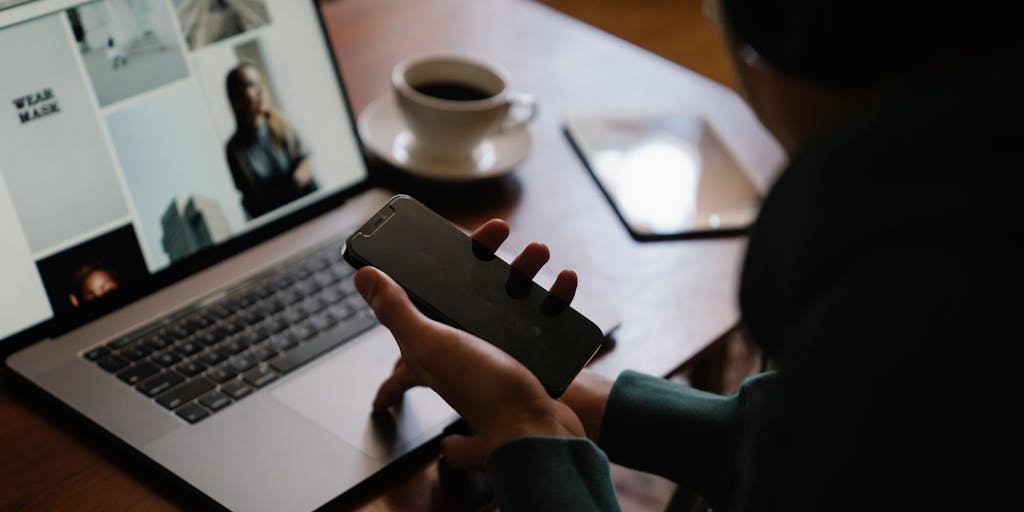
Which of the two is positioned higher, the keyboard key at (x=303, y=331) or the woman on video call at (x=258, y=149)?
the woman on video call at (x=258, y=149)

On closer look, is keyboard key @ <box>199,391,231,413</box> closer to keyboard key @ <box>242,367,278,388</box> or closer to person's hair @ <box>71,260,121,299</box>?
keyboard key @ <box>242,367,278,388</box>

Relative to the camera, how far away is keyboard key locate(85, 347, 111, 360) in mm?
723

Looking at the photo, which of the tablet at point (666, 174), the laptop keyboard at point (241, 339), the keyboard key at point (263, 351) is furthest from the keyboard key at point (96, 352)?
the tablet at point (666, 174)

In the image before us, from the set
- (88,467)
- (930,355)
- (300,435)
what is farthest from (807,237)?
(88,467)

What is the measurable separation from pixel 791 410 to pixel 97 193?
1.73 feet

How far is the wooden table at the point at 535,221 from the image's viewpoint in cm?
66

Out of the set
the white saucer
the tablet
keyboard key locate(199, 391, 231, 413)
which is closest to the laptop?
keyboard key locate(199, 391, 231, 413)

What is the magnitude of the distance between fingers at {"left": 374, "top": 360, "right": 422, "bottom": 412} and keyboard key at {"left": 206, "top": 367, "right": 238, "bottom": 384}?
11 cm

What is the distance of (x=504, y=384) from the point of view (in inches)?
23.3

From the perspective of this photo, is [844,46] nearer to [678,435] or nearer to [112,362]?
[678,435]

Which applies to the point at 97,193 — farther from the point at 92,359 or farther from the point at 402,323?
the point at 402,323

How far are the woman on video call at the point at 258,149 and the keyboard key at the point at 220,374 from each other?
0.54 feet

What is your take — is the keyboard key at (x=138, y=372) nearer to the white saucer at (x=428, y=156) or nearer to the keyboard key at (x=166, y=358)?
the keyboard key at (x=166, y=358)

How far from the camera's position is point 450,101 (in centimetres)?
95
